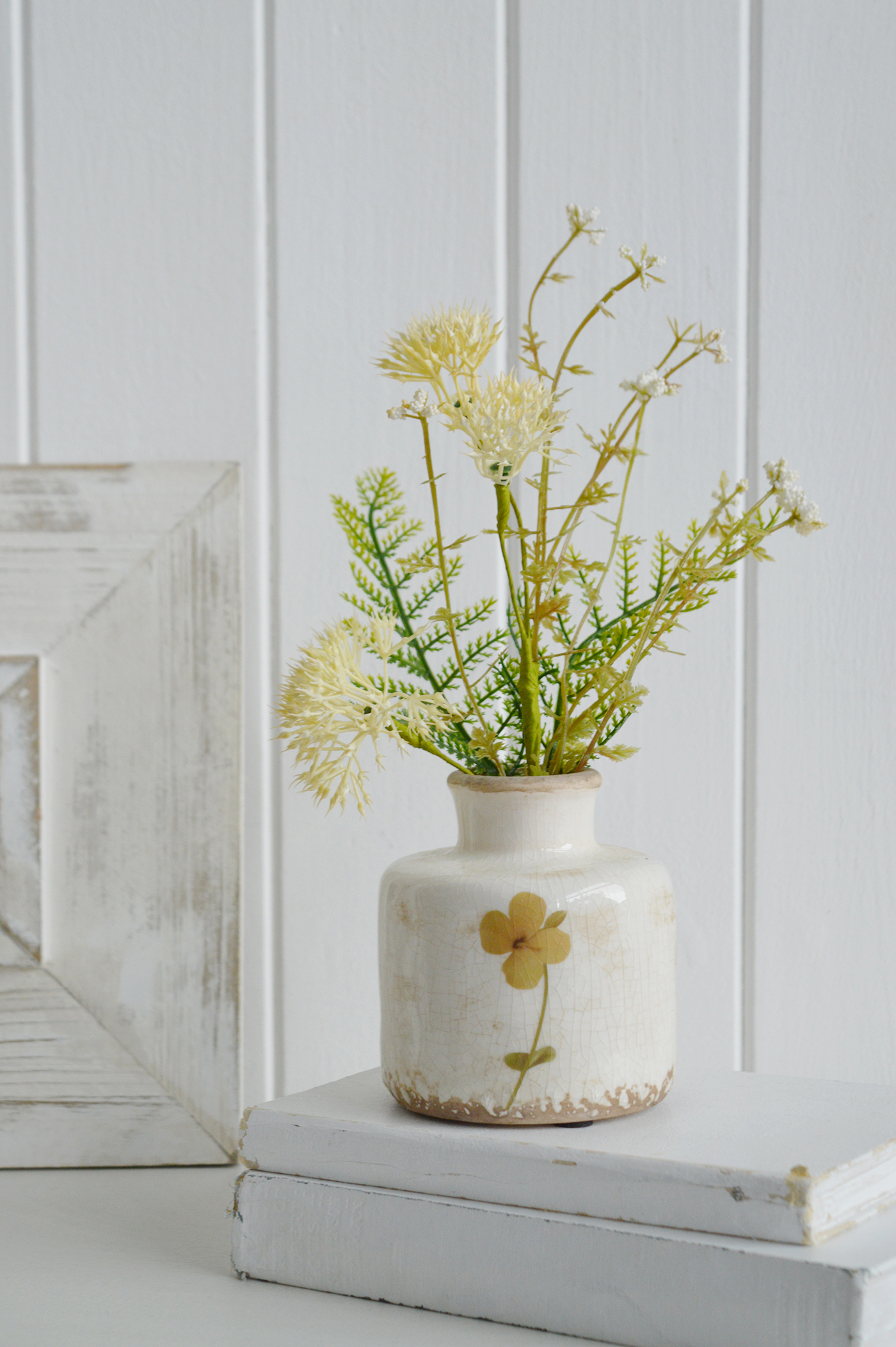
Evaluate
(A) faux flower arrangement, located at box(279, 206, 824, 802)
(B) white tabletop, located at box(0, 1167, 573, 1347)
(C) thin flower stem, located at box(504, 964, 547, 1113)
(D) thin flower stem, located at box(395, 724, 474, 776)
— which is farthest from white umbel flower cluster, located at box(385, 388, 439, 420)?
(B) white tabletop, located at box(0, 1167, 573, 1347)

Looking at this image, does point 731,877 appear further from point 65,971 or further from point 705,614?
point 65,971

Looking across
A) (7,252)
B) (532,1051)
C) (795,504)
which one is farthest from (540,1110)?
(7,252)

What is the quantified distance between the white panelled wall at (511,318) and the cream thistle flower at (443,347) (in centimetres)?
21

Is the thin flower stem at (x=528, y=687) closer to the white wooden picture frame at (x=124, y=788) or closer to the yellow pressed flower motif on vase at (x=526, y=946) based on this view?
the yellow pressed flower motif on vase at (x=526, y=946)

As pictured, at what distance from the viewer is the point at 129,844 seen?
748 mm

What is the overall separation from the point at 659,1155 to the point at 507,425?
0.97 feet

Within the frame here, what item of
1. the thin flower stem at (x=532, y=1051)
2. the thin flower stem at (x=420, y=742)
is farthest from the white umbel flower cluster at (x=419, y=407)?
the thin flower stem at (x=532, y=1051)

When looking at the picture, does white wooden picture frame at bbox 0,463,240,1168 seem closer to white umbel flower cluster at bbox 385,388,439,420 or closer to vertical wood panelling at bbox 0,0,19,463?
vertical wood panelling at bbox 0,0,19,463

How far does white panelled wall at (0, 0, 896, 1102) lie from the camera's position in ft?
2.45

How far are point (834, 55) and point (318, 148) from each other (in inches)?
11.9

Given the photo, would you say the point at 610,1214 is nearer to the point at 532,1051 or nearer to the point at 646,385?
the point at 532,1051

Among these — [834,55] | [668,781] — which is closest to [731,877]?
[668,781]

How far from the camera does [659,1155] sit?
0.50 m

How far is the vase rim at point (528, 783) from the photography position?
56cm
